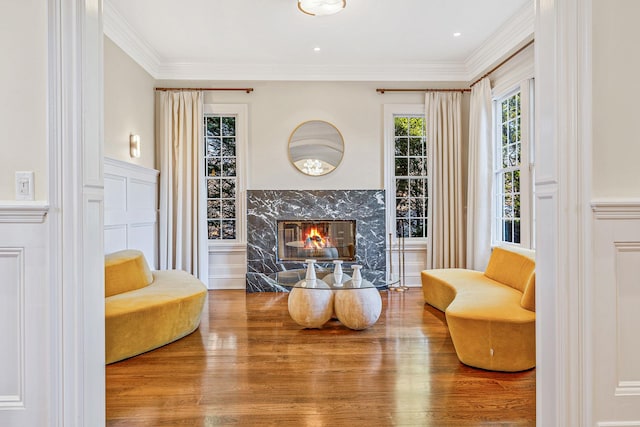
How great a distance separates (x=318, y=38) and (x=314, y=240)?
2568mm

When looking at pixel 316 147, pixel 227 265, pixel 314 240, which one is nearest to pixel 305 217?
pixel 314 240

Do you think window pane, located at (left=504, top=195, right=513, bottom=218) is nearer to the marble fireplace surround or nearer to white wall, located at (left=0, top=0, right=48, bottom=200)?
the marble fireplace surround

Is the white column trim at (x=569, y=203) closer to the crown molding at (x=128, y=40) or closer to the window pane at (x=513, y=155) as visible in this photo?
the window pane at (x=513, y=155)

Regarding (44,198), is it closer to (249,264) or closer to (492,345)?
(492,345)

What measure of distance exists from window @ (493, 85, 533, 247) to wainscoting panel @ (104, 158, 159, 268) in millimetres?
4256

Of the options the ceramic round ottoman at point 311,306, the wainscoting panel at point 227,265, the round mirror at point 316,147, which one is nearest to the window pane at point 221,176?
the wainscoting panel at point 227,265

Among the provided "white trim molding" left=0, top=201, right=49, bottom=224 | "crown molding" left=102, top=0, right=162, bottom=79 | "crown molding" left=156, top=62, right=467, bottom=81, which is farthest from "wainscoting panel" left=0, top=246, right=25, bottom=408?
"crown molding" left=156, top=62, right=467, bottom=81

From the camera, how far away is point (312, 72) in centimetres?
529

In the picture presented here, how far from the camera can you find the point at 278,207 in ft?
17.6

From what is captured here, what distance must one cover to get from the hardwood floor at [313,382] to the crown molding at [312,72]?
3.31m

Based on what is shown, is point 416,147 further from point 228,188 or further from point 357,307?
point 357,307

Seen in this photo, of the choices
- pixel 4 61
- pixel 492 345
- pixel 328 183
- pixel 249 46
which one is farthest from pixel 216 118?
pixel 492 345

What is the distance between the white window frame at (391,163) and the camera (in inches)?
216

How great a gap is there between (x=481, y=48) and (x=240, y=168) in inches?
133
